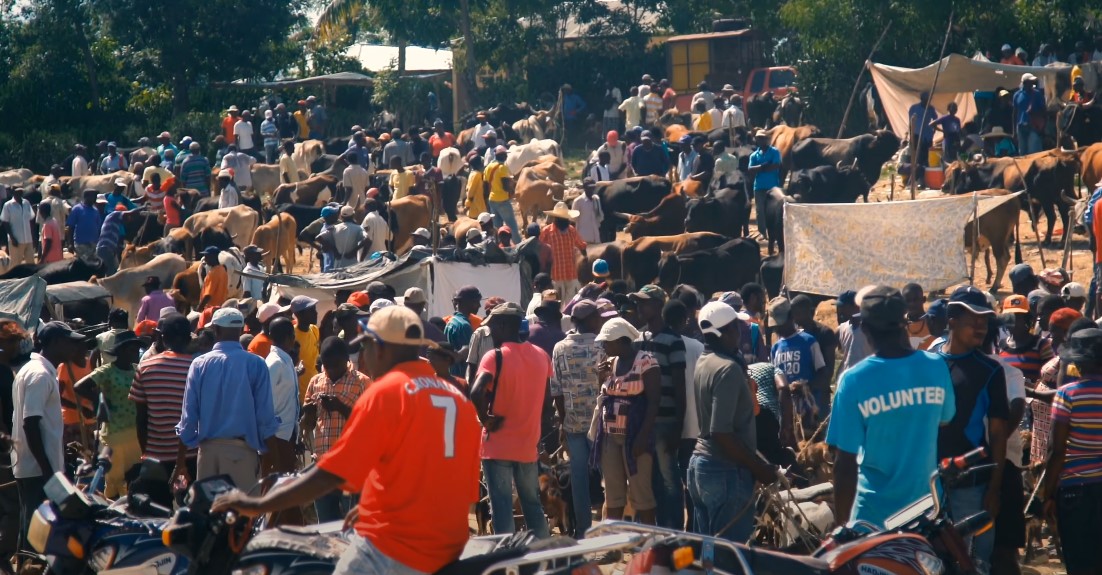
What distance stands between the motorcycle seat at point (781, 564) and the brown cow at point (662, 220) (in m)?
15.6

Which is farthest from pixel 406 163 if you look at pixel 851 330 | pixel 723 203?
pixel 851 330

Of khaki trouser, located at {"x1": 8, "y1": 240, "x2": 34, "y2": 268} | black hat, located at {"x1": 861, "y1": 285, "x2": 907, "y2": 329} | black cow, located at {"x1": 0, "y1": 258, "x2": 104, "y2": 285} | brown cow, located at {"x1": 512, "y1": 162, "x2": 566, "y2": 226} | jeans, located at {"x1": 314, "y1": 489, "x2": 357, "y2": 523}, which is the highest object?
black hat, located at {"x1": 861, "y1": 285, "x2": 907, "y2": 329}

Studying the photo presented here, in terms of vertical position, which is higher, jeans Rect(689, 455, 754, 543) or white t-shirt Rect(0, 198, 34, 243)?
jeans Rect(689, 455, 754, 543)

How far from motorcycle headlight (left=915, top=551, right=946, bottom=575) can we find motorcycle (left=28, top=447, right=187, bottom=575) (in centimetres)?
317

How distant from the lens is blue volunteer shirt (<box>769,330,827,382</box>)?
407 inches

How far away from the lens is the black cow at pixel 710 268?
713 inches

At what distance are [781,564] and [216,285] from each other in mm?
11718

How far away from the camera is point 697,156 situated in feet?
79.4

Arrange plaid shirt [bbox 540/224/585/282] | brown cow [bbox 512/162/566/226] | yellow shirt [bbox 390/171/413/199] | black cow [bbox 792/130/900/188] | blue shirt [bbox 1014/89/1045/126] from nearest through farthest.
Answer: plaid shirt [bbox 540/224/585/282] → blue shirt [bbox 1014/89/1045/126] → brown cow [bbox 512/162/566/226] → black cow [bbox 792/130/900/188] → yellow shirt [bbox 390/171/413/199]

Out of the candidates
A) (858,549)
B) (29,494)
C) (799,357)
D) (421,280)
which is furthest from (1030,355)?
(421,280)

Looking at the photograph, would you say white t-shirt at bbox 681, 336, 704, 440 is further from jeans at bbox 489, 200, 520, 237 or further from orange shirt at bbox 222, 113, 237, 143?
orange shirt at bbox 222, 113, 237, 143

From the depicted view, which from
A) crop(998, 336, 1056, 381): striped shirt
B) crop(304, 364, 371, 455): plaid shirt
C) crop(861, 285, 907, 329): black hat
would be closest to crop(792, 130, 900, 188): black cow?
crop(998, 336, 1056, 381): striped shirt

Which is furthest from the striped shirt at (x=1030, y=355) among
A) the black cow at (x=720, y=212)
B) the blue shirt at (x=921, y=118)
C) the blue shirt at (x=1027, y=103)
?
the blue shirt at (x=1027, y=103)

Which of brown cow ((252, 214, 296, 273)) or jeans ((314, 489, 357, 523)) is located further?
brown cow ((252, 214, 296, 273))
